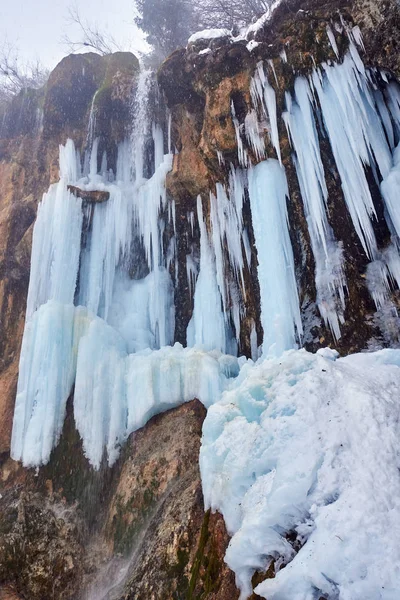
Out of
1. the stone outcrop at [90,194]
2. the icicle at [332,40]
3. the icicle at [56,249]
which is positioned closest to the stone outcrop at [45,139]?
the icicle at [56,249]

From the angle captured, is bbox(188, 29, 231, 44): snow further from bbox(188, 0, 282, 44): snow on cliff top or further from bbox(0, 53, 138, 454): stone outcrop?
bbox(0, 53, 138, 454): stone outcrop

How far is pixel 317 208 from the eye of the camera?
24.3ft

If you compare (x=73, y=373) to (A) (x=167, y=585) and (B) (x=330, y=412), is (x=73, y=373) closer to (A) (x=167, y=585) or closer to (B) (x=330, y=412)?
(A) (x=167, y=585)

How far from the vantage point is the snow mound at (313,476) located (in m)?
2.69

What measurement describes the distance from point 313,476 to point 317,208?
17.2 ft

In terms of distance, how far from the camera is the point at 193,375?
7852mm

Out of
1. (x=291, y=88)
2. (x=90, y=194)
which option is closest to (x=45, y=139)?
(x=90, y=194)

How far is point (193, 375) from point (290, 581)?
513 centimetres

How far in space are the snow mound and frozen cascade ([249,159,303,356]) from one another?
7.36 feet

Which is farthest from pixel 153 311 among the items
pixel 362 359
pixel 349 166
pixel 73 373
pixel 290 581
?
pixel 290 581

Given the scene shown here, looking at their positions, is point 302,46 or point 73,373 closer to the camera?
point 302,46

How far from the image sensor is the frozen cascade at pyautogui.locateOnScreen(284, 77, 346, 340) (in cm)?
731

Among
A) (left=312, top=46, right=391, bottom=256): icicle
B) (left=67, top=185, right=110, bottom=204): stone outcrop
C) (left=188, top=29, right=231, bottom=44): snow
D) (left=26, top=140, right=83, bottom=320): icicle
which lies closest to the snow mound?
(left=312, top=46, right=391, bottom=256): icicle

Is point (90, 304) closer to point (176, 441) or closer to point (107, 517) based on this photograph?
point (176, 441)
